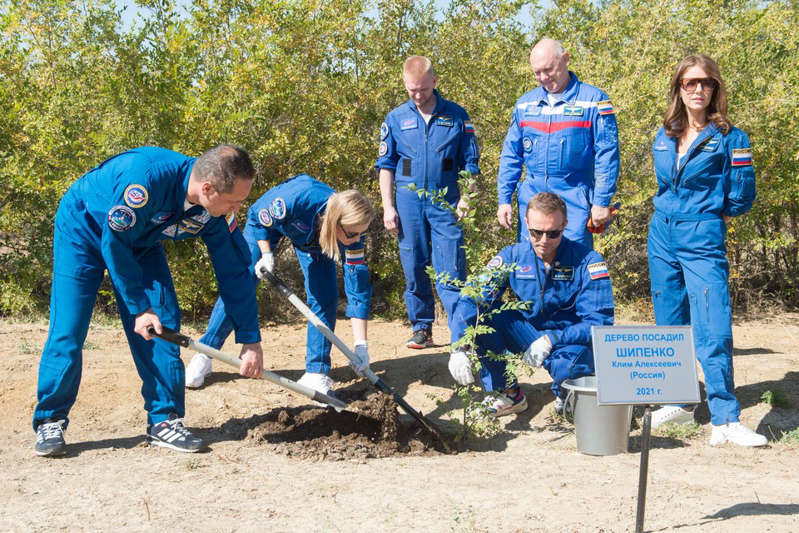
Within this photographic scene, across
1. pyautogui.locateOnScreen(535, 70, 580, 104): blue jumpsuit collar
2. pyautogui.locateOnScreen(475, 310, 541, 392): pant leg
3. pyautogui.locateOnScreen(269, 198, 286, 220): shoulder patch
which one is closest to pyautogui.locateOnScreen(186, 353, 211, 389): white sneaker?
pyautogui.locateOnScreen(269, 198, 286, 220): shoulder patch

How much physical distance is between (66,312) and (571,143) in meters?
3.30

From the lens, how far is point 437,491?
12.3ft

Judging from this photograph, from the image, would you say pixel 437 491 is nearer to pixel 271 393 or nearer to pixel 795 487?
pixel 795 487

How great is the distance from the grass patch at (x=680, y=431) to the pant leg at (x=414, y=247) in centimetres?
231

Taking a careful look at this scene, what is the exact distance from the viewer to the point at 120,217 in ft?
12.8

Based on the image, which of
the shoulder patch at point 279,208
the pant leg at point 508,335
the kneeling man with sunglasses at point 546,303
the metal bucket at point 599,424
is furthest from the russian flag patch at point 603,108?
the shoulder patch at point 279,208

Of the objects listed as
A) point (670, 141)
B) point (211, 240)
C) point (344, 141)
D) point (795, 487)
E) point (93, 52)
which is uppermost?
point (93, 52)

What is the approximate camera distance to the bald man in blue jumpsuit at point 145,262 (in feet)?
12.9

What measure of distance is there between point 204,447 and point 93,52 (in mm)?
4932

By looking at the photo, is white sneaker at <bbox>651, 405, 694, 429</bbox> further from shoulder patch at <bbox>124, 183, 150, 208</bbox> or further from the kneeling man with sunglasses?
shoulder patch at <bbox>124, 183, 150, 208</bbox>

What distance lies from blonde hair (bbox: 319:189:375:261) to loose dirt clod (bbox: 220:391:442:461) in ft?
3.28

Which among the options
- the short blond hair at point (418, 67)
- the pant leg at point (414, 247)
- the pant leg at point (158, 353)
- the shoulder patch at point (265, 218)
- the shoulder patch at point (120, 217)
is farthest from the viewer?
the pant leg at point (414, 247)

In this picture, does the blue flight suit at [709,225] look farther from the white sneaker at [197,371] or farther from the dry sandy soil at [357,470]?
the white sneaker at [197,371]

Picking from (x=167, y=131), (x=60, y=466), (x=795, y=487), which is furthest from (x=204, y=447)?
(x=167, y=131)
